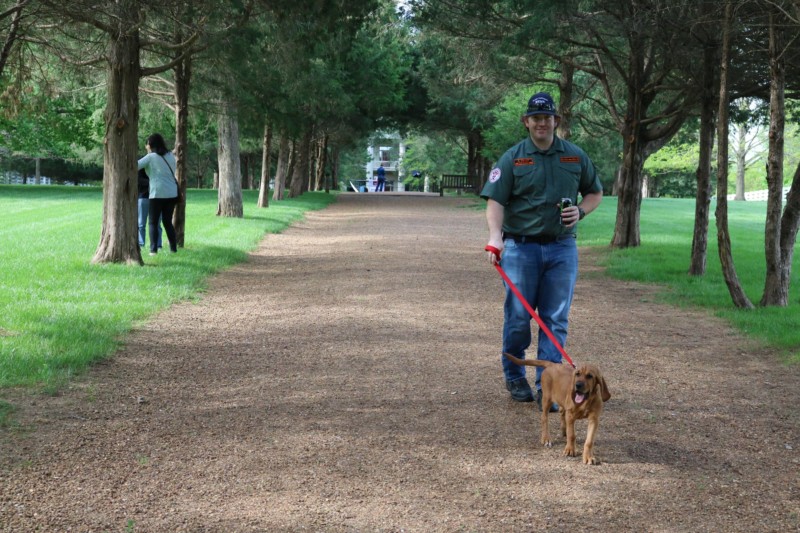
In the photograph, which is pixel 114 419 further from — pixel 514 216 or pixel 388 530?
pixel 514 216

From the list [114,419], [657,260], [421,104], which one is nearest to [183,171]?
[657,260]

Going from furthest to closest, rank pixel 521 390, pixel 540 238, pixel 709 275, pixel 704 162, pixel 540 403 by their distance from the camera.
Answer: pixel 709 275 < pixel 704 162 < pixel 521 390 < pixel 540 403 < pixel 540 238

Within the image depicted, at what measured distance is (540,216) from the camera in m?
5.85

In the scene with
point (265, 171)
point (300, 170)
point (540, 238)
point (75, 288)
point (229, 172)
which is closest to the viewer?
point (540, 238)

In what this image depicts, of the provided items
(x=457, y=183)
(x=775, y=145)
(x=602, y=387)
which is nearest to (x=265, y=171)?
(x=775, y=145)

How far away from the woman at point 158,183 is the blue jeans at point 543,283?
9297 millimetres

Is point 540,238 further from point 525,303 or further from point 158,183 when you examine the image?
point 158,183

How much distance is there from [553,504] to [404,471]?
2.63 ft

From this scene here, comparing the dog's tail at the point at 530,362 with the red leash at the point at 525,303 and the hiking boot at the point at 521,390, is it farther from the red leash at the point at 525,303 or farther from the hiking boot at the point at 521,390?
the hiking boot at the point at 521,390

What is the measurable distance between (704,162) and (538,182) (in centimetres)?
827

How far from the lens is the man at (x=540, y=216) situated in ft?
19.1

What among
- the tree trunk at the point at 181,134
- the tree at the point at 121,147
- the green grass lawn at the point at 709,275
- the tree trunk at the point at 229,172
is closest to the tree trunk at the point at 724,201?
the green grass lawn at the point at 709,275

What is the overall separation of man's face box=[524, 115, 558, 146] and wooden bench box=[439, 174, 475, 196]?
44646mm

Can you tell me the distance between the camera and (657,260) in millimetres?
16109
